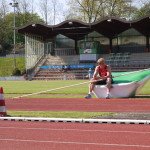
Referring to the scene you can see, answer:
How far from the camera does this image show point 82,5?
81.2m

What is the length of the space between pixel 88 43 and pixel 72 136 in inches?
1851

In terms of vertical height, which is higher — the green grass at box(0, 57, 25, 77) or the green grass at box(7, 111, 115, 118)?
the green grass at box(0, 57, 25, 77)

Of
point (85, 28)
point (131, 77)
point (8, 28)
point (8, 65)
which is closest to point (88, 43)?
point (85, 28)

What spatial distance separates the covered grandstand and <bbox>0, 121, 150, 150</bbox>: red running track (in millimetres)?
40359

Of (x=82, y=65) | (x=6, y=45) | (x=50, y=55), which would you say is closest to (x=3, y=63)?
(x=50, y=55)

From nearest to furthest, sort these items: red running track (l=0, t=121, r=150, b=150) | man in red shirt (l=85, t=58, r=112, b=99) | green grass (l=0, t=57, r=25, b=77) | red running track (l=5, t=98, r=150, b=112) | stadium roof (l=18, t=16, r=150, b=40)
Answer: red running track (l=0, t=121, r=150, b=150)
red running track (l=5, t=98, r=150, b=112)
man in red shirt (l=85, t=58, r=112, b=99)
stadium roof (l=18, t=16, r=150, b=40)
green grass (l=0, t=57, r=25, b=77)

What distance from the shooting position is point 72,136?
8.96 m

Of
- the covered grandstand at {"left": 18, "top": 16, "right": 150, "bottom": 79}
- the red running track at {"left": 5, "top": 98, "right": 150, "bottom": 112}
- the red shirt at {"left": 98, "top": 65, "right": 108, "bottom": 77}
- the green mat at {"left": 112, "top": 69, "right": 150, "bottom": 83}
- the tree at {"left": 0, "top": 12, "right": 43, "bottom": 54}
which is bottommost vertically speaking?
the red running track at {"left": 5, "top": 98, "right": 150, "bottom": 112}

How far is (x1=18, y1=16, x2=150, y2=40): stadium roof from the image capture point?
51.0 m

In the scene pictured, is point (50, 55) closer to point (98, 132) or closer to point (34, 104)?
point (34, 104)

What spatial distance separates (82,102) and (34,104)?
1.66 metres

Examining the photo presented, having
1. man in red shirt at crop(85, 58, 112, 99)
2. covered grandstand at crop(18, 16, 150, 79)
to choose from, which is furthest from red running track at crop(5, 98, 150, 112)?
covered grandstand at crop(18, 16, 150, 79)

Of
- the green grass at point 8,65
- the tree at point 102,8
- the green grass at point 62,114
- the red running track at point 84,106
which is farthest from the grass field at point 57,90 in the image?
the tree at point 102,8

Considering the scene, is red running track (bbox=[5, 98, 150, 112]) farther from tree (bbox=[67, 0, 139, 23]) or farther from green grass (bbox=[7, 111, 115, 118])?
tree (bbox=[67, 0, 139, 23])
